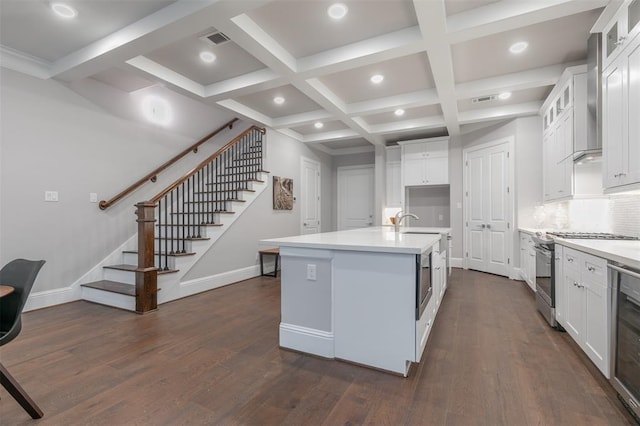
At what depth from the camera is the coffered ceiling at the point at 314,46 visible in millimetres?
2553

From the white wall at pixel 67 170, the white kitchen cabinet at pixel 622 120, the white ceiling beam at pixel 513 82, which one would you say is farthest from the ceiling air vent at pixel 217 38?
the white kitchen cabinet at pixel 622 120

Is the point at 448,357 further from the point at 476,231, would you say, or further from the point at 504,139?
the point at 504,139

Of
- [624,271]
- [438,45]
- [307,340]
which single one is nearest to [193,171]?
[307,340]

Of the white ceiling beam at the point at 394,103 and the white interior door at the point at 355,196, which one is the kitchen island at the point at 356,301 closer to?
the white ceiling beam at the point at 394,103

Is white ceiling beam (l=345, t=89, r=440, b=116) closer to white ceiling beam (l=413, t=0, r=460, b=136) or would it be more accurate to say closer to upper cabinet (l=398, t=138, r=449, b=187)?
white ceiling beam (l=413, t=0, r=460, b=136)

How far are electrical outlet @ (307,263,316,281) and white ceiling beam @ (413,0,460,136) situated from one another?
2251mm

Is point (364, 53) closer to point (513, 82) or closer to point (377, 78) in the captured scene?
point (377, 78)

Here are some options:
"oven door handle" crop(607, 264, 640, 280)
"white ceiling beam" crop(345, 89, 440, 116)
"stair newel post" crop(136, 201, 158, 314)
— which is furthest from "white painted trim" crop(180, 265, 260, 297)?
"oven door handle" crop(607, 264, 640, 280)

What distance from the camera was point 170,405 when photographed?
1.71 m

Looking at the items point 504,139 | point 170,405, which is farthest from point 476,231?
point 170,405

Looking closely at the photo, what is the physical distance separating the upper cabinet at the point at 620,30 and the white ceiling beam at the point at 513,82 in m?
0.99

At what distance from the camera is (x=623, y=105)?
229 cm

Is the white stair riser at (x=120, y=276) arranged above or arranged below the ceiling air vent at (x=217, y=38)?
below

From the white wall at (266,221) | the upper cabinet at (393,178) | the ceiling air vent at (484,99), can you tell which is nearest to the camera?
the ceiling air vent at (484,99)
